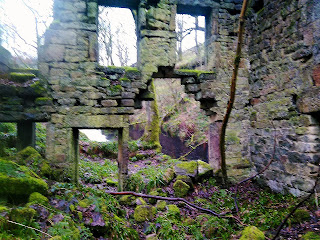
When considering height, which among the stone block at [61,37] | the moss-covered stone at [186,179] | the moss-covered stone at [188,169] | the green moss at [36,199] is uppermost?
the stone block at [61,37]

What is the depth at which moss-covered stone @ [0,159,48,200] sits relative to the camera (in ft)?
9.02

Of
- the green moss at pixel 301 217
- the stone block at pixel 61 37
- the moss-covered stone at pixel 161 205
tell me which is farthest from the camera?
the stone block at pixel 61 37

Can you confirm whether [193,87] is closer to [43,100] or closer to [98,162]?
[43,100]

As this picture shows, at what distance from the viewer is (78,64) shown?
5125mm

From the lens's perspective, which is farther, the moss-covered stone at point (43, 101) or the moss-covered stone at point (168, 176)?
the moss-covered stone at point (168, 176)

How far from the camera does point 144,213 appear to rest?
4363 millimetres

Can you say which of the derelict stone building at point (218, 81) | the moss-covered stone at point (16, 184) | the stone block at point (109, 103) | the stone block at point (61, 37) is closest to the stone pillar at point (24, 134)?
the derelict stone building at point (218, 81)

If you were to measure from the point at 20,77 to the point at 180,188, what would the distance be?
4381mm

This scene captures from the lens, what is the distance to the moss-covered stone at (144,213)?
430 cm

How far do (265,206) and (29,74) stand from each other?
567 cm

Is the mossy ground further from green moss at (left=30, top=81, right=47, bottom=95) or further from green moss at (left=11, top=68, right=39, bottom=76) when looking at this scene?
green moss at (left=11, top=68, right=39, bottom=76)

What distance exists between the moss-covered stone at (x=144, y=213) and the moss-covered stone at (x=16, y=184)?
71.7 inches

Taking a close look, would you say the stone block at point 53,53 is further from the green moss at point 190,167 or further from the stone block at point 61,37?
the green moss at point 190,167

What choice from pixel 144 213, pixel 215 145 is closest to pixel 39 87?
pixel 144 213
